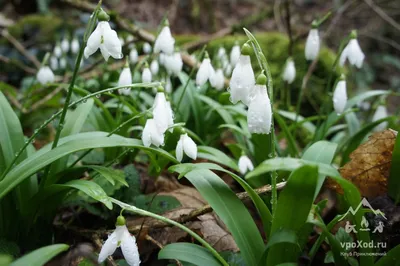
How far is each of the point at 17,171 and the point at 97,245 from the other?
54cm

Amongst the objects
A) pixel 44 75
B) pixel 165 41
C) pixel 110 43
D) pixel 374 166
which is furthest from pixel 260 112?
pixel 44 75

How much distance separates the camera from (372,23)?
941 cm

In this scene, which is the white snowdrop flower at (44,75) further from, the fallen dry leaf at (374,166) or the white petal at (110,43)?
the fallen dry leaf at (374,166)

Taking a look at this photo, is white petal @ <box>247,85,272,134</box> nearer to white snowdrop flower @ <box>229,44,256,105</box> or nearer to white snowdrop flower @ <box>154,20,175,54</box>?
white snowdrop flower @ <box>229,44,256,105</box>

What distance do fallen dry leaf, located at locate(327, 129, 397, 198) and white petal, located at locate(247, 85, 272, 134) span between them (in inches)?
31.1

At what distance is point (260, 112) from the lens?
144cm

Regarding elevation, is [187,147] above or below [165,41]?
below

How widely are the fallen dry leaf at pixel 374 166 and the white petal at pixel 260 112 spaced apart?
79 centimetres

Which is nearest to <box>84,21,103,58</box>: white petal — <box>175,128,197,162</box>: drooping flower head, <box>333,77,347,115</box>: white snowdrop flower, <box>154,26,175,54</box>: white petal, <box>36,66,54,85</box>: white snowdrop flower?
<box>175,128,197,162</box>: drooping flower head

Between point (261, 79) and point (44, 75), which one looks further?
point (44, 75)

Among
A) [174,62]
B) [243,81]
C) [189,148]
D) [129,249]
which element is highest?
[174,62]

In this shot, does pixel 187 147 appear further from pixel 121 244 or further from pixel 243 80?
pixel 121 244

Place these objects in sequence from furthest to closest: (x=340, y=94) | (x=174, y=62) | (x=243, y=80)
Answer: (x=174, y=62), (x=340, y=94), (x=243, y=80)

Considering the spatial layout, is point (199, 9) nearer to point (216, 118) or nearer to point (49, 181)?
point (216, 118)
